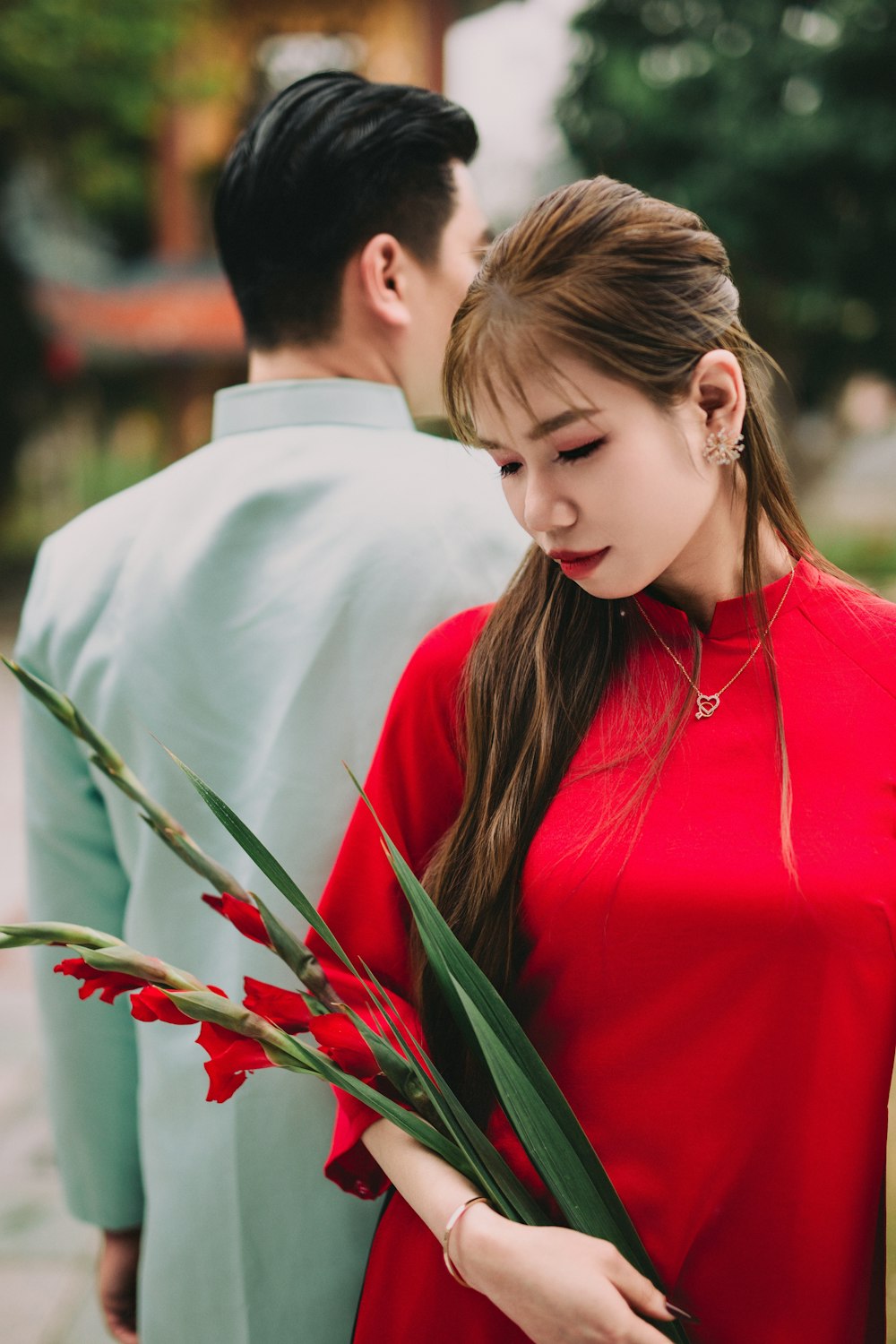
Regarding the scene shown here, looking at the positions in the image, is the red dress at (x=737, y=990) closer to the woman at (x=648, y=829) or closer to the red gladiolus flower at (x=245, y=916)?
the woman at (x=648, y=829)

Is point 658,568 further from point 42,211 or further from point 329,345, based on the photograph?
point 42,211

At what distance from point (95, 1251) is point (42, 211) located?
41.6ft

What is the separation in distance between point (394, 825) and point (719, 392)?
525 mm

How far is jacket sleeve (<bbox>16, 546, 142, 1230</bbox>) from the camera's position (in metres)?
1.52

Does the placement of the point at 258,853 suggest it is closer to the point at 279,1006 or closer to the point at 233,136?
the point at 279,1006

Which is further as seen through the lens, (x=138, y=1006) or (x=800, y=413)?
(x=800, y=413)

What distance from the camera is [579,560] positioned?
3.47 ft

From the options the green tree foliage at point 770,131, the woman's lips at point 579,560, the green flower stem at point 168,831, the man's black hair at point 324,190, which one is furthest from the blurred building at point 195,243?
the green flower stem at point 168,831

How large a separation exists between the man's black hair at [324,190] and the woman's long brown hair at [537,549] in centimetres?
40

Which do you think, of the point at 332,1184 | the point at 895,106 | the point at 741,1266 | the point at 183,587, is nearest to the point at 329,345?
the point at 183,587

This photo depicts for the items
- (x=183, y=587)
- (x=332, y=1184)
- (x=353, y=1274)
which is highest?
(x=183, y=587)

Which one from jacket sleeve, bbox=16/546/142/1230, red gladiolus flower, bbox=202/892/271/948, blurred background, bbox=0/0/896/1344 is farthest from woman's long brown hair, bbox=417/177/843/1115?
blurred background, bbox=0/0/896/1344

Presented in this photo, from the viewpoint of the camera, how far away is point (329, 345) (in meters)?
1.44

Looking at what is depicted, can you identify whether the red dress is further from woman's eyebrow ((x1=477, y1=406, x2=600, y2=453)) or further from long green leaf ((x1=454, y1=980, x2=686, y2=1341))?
woman's eyebrow ((x1=477, y1=406, x2=600, y2=453))
